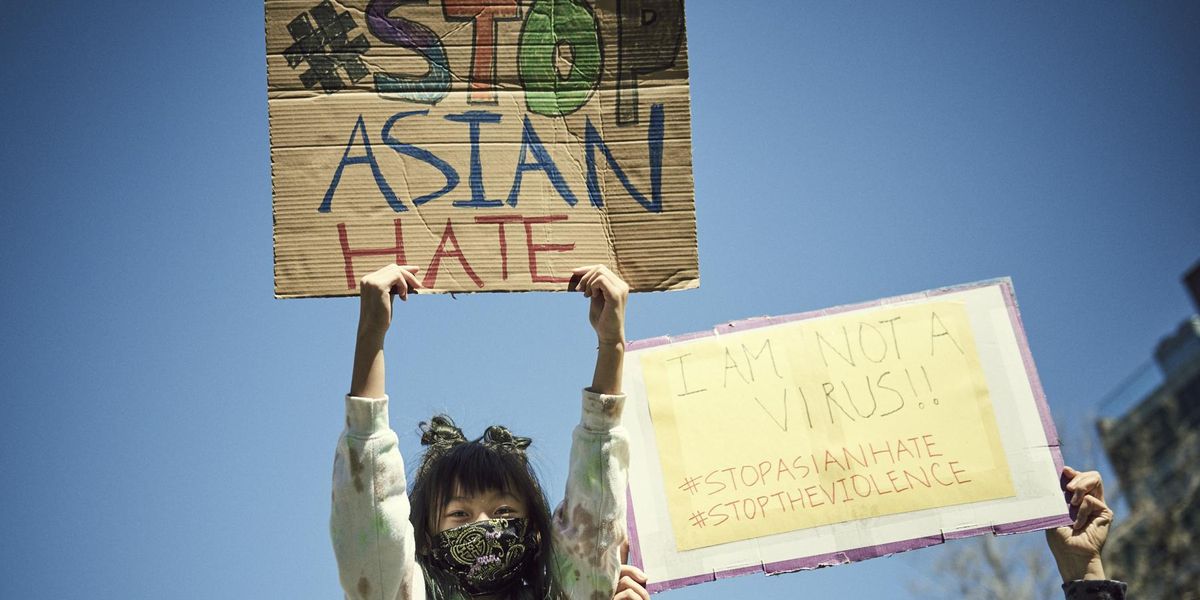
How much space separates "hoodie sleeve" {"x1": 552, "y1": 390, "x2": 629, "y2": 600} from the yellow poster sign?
59cm

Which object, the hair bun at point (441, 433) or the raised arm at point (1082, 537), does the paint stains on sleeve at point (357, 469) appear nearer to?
the hair bun at point (441, 433)

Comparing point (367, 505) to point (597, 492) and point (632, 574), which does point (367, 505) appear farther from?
point (632, 574)

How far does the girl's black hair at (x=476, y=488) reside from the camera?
2273 millimetres

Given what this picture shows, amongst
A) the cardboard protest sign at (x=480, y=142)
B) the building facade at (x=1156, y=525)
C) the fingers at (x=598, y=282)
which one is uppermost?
the cardboard protest sign at (x=480, y=142)

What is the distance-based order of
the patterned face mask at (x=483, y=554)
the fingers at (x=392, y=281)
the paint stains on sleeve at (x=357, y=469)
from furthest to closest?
the patterned face mask at (x=483, y=554), the fingers at (x=392, y=281), the paint stains on sleeve at (x=357, y=469)

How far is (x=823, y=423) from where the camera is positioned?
2869mm

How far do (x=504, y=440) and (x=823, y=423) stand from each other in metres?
0.86

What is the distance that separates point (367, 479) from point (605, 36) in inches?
47.5

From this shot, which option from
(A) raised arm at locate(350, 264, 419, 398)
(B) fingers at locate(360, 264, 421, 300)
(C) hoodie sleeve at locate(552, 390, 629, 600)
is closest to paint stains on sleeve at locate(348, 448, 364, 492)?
(A) raised arm at locate(350, 264, 419, 398)

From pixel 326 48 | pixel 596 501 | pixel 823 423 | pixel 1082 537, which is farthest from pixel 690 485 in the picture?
pixel 326 48

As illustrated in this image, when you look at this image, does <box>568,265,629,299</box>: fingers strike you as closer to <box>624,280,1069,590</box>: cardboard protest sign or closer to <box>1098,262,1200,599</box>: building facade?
<box>624,280,1069,590</box>: cardboard protest sign

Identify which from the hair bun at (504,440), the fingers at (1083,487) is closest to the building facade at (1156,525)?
the fingers at (1083,487)

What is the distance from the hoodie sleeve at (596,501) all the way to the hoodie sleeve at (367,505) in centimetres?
35

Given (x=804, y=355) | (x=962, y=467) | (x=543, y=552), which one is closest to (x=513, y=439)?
(x=543, y=552)
